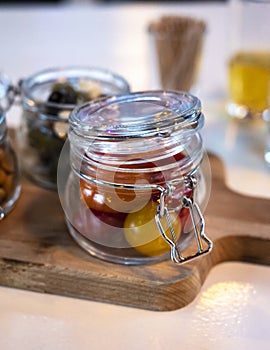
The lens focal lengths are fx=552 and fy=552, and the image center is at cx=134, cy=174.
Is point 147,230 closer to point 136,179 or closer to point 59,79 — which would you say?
point 136,179

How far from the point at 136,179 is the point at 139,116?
0.07 m

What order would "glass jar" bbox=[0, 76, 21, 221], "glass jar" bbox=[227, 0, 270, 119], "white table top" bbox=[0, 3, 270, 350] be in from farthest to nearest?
"glass jar" bbox=[227, 0, 270, 119] → "glass jar" bbox=[0, 76, 21, 221] → "white table top" bbox=[0, 3, 270, 350]

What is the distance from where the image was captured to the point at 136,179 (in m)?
0.48

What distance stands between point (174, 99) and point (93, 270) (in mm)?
178

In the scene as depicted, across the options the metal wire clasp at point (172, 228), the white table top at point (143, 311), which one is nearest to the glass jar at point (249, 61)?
the white table top at point (143, 311)

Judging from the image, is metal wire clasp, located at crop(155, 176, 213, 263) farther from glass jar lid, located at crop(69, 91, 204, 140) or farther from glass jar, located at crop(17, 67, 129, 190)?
glass jar, located at crop(17, 67, 129, 190)

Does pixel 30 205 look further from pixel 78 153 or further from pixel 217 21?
pixel 217 21

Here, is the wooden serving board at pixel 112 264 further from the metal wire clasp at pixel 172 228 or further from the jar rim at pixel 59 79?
the jar rim at pixel 59 79

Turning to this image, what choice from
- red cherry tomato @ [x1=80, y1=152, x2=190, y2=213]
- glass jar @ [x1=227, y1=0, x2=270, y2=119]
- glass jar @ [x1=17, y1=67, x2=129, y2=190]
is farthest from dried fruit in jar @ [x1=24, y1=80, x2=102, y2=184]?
glass jar @ [x1=227, y1=0, x2=270, y2=119]

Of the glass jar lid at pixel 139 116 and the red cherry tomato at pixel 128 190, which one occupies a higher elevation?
the glass jar lid at pixel 139 116

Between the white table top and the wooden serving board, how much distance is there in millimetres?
11

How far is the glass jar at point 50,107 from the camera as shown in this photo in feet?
2.06

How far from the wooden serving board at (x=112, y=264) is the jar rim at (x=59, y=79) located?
0.42 ft

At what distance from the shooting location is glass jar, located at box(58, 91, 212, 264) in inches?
18.9
